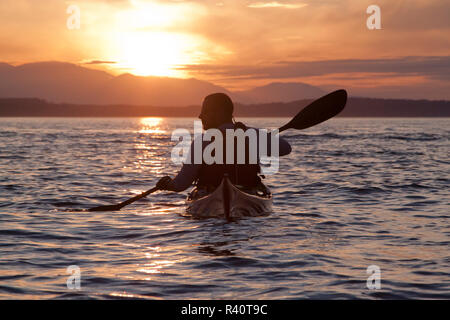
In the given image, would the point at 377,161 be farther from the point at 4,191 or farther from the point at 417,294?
the point at 417,294

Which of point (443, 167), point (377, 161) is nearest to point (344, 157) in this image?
point (377, 161)

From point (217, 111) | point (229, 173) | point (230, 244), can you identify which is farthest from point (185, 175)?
point (230, 244)

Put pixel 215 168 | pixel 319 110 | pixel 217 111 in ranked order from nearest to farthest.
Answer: pixel 217 111 < pixel 215 168 < pixel 319 110

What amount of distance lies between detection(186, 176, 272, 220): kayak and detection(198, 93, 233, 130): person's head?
1.01m

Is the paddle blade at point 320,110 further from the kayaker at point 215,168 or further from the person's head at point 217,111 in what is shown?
the person's head at point 217,111

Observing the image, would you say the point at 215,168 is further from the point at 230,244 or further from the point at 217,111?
the point at 230,244

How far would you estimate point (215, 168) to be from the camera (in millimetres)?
10242

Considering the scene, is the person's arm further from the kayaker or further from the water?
the water

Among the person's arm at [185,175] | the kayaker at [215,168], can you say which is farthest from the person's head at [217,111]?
the person's arm at [185,175]

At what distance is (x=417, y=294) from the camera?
6.03 meters

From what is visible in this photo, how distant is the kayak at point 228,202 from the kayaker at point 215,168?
9.2 inches

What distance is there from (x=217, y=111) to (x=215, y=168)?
1.12 m

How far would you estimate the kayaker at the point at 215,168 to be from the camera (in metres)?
9.76
